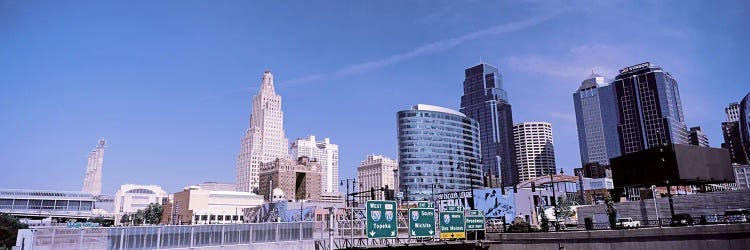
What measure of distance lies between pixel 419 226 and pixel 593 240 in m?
16.5

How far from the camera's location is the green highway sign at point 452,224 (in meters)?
42.4

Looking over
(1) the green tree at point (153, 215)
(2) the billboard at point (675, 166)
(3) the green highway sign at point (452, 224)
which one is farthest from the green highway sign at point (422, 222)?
(1) the green tree at point (153, 215)

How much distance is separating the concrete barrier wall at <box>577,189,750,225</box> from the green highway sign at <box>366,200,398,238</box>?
4665 cm

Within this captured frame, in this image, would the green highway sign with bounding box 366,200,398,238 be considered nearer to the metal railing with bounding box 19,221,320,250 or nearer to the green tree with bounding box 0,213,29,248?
the metal railing with bounding box 19,221,320,250

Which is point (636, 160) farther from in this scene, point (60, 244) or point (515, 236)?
point (60, 244)

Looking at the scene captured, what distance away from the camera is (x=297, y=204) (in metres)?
178

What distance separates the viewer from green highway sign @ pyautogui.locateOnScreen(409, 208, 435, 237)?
39312mm

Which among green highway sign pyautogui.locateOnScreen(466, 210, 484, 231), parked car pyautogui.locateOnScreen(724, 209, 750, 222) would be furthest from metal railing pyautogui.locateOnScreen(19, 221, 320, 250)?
parked car pyautogui.locateOnScreen(724, 209, 750, 222)

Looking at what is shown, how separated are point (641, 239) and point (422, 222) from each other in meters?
18.2

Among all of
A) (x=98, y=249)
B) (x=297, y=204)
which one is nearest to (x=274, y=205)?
(x=297, y=204)

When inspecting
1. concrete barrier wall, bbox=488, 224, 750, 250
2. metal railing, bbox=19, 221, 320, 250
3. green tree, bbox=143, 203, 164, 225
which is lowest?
concrete barrier wall, bbox=488, 224, 750, 250

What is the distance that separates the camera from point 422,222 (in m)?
40.0

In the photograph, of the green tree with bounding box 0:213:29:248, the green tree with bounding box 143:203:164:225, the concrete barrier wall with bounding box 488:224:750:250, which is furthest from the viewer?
the green tree with bounding box 143:203:164:225

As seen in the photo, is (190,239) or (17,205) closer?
(190,239)
